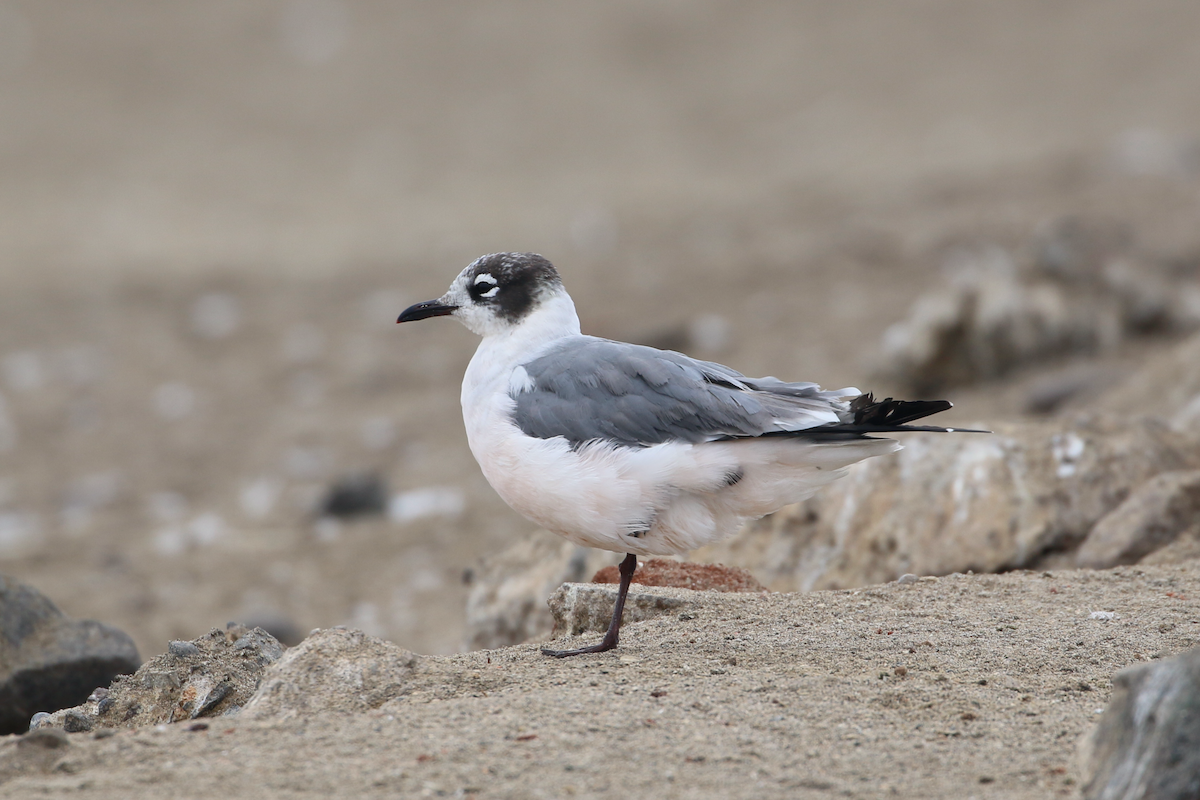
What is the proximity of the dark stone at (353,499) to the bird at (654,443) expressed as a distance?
4.64 meters

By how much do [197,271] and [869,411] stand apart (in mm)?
12451

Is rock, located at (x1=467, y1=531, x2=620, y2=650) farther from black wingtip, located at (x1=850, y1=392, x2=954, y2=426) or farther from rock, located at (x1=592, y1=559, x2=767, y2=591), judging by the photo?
black wingtip, located at (x1=850, y1=392, x2=954, y2=426)

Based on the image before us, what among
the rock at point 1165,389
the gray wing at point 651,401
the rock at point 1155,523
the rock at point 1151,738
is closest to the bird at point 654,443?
the gray wing at point 651,401

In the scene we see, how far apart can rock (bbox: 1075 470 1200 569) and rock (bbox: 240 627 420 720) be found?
122 inches

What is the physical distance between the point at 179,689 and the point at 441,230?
12.7 metres

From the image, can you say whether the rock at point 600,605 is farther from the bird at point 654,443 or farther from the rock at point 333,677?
the rock at point 333,677

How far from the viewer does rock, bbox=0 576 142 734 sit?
4637mm

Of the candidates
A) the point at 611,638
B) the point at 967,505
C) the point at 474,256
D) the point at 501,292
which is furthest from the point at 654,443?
the point at 474,256

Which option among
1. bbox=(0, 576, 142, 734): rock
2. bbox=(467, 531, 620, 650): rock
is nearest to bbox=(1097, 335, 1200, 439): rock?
bbox=(467, 531, 620, 650): rock

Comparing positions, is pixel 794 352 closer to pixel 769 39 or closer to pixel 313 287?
pixel 313 287

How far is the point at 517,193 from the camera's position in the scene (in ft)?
57.2

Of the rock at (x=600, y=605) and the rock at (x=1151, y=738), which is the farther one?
the rock at (x=600, y=605)

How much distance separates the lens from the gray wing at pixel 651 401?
3939 mm

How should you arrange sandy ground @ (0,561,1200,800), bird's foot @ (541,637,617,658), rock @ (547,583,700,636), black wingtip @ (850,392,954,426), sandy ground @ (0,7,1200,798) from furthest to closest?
rock @ (547,583,700,636)
bird's foot @ (541,637,617,658)
black wingtip @ (850,392,954,426)
sandy ground @ (0,7,1200,798)
sandy ground @ (0,561,1200,800)
